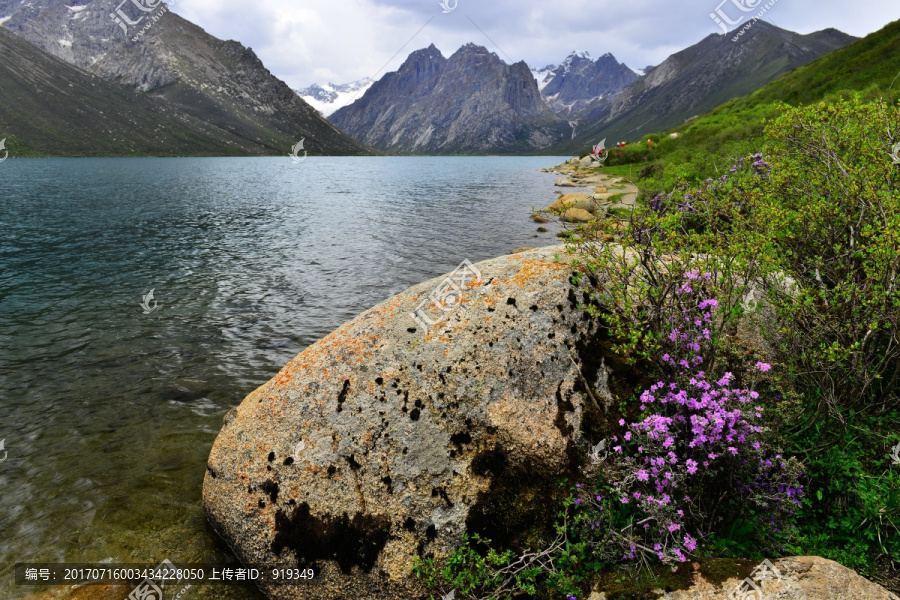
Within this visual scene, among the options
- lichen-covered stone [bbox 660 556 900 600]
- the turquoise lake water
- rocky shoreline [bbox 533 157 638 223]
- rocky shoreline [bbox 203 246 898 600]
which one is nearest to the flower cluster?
lichen-covered stone [bbox 660 556 900 600]

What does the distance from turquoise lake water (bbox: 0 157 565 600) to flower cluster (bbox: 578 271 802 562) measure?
581 centimetres

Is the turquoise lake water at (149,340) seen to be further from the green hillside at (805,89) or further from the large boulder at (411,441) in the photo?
the green hillside at (805,89)

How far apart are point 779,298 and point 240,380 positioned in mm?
13623

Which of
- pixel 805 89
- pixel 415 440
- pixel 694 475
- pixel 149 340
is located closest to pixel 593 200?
pixel 694 475

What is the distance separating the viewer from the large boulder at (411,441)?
6230 millimetres

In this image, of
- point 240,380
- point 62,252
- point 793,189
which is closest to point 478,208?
point 62,252

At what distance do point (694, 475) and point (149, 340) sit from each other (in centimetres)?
1733

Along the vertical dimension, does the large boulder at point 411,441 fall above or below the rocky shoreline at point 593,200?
below

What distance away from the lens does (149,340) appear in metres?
15.7

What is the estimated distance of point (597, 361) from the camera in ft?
22.9

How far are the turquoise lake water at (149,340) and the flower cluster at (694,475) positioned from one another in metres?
5.81

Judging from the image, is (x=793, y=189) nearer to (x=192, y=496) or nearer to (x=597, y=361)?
(x=597, y=361)

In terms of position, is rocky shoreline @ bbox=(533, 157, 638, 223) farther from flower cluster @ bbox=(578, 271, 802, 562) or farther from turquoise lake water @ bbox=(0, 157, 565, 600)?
turquoise lake water @ bbox=(0, 157, 565, 600)

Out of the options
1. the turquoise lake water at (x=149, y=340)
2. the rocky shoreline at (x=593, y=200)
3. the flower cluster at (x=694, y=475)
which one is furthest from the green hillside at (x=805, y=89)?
the flower cluster at (x=694, y=475)
